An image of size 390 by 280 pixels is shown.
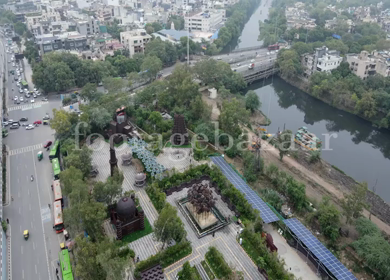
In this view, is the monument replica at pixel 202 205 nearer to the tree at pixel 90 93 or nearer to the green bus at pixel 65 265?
the green bus at pixel 65 265

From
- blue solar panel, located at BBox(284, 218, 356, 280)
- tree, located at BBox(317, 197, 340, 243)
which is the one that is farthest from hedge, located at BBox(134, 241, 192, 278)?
tree, located at BBox(317, 197, 340, 243)

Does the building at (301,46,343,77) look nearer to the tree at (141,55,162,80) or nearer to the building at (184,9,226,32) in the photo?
the tree at (141,55,162,80)

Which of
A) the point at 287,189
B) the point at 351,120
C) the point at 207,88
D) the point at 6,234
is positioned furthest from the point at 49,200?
the point at 351,120

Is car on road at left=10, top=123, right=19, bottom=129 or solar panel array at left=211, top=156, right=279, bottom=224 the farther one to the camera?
car on road at left=10, top=123, right=19, bottom=129

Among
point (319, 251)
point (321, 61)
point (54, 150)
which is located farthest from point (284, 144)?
point (321, 61)

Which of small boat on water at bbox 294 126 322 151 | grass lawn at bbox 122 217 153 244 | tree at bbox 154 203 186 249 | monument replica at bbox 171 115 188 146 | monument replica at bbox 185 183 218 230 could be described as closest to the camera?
tree at bbox 154 203 186 249

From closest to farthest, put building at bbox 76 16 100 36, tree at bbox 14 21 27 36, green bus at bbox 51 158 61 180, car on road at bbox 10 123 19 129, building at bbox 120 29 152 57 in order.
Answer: green bus at bbox 51 158 61 180 < car on road at bbox 10 123 19 129 < building at bbox 120 29 152 57 < building at bbox 76 16 100 36 < tree at bbox 14 21 27 36
